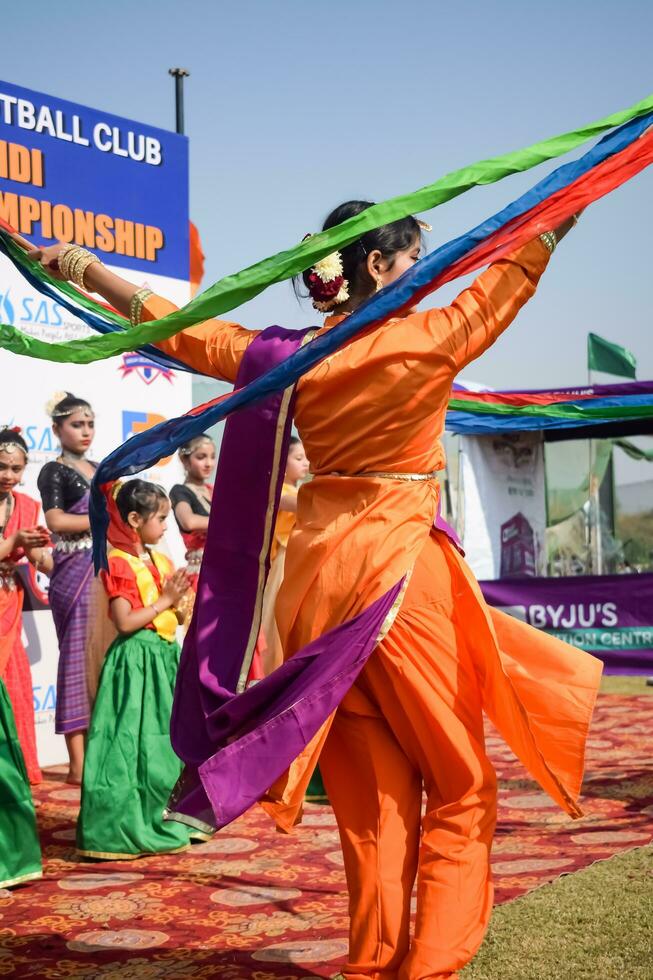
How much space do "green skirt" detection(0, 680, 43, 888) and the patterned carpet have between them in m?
0.07

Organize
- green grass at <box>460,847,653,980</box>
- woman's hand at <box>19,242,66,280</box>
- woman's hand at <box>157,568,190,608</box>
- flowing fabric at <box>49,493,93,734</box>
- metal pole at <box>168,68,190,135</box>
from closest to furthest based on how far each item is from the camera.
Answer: woman's hand at <box>19,242,66,280</box> → green grass at <box>460,847,653,980</box> → woman's hand at <box>157,568,190,608</box> → flowing fabric at <box>49,493,93,734</box> → metal pole at <box>168,68,190,135</box>

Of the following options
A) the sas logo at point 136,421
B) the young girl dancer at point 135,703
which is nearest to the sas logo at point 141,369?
the sas logo at point 136,421

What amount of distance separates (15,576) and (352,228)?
13.6 ft

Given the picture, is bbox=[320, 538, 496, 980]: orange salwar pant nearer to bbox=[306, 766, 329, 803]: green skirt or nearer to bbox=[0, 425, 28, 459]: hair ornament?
bbox=[306, 766, 329, 803]: green skirt

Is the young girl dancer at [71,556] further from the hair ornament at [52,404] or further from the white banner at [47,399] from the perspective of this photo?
the white banner at [47,399]

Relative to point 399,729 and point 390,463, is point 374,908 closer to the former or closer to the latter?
point 399,729

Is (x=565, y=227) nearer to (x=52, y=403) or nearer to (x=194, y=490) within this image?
(x=194, y=490)

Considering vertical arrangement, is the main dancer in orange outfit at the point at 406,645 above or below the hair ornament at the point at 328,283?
below

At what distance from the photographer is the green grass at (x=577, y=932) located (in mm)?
2902

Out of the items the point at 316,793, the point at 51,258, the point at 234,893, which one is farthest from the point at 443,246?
the point at 316,793

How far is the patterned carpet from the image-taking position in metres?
3.20

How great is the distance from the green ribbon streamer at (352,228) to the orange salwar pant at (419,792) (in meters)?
0.64

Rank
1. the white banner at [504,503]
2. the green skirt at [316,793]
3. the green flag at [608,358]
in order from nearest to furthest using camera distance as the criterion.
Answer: the green skirt at [316,793] < the white banner at [504,503] < the green flag at [608,358]

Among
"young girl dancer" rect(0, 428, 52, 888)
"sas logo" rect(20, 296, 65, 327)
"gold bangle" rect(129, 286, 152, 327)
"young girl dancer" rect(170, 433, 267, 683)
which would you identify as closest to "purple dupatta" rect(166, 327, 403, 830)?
"gold bangle" rect(129, 286, 152, 327)
